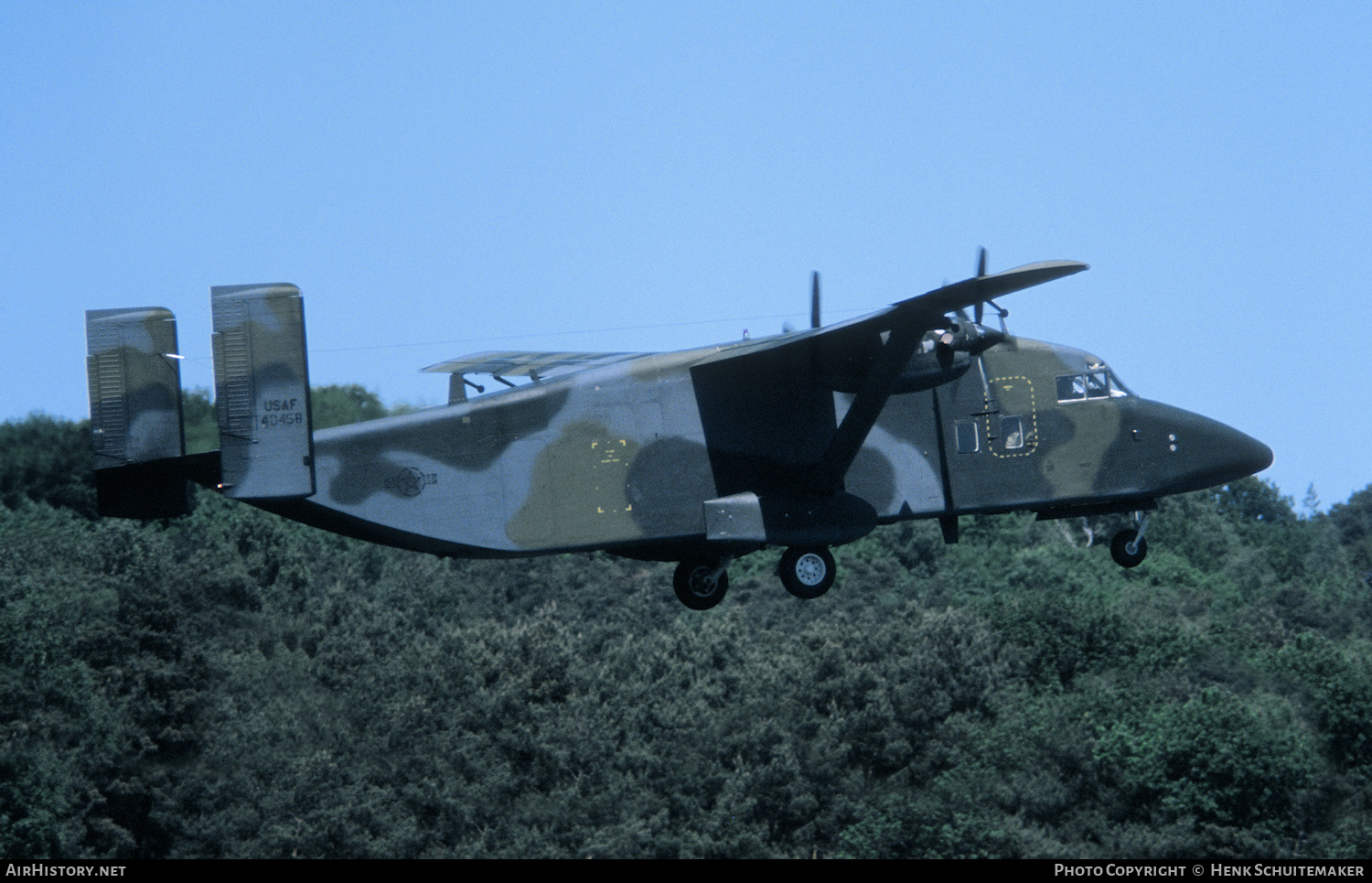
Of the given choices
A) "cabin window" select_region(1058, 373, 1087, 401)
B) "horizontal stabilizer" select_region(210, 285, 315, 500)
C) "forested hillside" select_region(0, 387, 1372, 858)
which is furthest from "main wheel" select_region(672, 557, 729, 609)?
"forested hillside" select_region(0, 387, 1372, 858)

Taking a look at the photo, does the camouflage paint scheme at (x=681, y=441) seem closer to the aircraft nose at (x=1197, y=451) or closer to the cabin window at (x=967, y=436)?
the cabin window at (x=967, y=436)

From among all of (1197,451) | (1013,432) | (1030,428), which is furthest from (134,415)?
(1197,451)

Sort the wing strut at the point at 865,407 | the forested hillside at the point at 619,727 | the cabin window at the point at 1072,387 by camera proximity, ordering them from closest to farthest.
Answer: the wing strut at the point at 865,407, the cabin window at the point at 1072,387, the forested hillside at the point at 619,727

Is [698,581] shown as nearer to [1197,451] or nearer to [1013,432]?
[1013,432]

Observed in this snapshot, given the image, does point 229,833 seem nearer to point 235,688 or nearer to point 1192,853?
point 235,688

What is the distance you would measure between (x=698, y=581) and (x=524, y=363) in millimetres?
5330

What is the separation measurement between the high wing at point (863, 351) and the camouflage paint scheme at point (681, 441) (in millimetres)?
33

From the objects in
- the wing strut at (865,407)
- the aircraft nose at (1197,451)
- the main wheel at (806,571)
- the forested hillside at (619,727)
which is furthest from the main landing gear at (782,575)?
the forested hillside at (619,727)

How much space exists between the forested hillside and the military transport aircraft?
49.4m

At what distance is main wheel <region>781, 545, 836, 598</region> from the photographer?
1046 inches

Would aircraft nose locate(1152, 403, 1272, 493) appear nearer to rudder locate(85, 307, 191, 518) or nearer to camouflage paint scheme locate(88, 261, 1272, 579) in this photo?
camouflage paint scheme locate(88, 261, 1272, 579)

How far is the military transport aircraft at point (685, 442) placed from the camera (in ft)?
75.9

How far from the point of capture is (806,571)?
2661 cm

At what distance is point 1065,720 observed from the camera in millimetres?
80188
